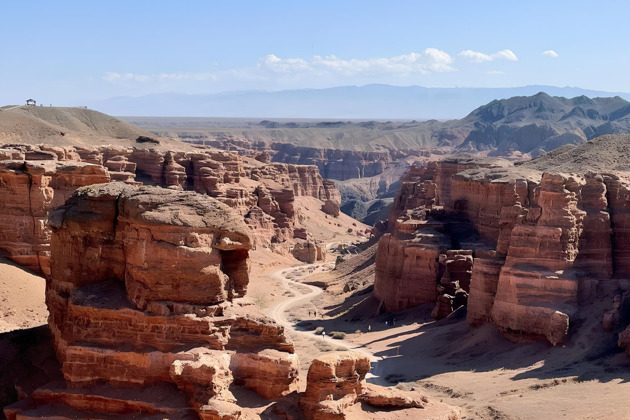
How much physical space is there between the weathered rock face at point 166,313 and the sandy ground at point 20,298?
806cm

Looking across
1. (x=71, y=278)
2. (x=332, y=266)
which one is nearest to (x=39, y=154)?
(x=71, y=278)

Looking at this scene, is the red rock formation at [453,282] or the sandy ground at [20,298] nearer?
the sandy ground at [20,298]

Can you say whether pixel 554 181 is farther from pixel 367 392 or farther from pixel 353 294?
pixel 353 294

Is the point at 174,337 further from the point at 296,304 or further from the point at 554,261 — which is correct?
the point at 296,304

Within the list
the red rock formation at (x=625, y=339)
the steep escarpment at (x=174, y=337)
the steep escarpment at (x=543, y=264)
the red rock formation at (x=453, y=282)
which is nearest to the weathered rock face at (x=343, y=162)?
the steep escarpment at (x=543, y=264)

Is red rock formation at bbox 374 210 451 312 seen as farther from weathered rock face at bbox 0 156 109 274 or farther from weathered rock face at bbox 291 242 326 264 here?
weathered rock face at bbox 291 242 326 264

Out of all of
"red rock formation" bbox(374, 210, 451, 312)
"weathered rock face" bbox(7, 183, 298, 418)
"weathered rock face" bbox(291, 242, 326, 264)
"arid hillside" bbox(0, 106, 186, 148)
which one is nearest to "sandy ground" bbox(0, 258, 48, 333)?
"weathered rock face" bbox(7, 183, 298, 418)

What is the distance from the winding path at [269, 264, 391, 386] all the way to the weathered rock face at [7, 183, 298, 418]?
10431mm

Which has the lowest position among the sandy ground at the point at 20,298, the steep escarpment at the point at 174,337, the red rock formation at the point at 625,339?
the red rock formation at the point at 625,339

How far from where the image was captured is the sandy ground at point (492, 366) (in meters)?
24.7

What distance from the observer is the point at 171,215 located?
19.4m

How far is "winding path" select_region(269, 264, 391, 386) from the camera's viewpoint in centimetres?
3238

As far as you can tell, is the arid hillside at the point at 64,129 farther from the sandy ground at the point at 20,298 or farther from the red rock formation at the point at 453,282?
the red rock formation at the point at 453,282

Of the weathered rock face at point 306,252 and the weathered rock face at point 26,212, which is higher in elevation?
the weathered rock face at point 26,212
